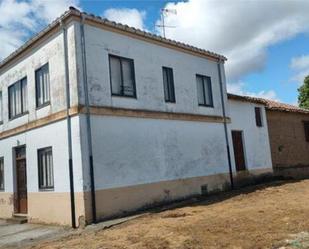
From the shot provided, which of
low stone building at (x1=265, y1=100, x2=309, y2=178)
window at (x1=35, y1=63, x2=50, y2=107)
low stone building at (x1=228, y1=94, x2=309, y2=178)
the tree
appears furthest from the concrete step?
the tree

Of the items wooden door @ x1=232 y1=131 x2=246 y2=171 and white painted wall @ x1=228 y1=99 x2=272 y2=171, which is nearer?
wooden door @ x1=232 y1=131 x2=246 y2=171

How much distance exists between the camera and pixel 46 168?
1377cm

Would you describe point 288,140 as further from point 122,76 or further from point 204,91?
point 122,76

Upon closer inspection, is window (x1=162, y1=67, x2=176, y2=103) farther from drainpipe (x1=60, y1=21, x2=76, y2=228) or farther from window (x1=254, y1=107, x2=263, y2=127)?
window (x1=254, y1=107, x2=263, y2=127)

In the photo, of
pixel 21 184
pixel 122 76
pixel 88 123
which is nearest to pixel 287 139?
pixel 122 76

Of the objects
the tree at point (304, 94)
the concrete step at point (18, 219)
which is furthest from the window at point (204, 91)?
the tree at point (304, 94)

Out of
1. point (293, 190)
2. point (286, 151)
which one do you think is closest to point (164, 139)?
point (293, 190)

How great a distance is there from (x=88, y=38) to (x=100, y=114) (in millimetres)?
2618

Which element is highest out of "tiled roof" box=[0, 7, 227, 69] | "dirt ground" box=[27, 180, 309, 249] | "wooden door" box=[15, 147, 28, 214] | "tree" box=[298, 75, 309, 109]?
"tree" box=[298, 75, 309, 109]

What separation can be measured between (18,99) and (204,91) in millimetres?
8145

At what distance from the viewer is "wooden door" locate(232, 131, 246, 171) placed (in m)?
18.7

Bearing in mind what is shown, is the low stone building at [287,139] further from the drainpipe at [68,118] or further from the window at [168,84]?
the drainpipe at [68,118]

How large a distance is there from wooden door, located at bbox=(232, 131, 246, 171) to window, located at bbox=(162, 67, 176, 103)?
484 centimetres

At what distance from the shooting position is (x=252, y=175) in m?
19.2
